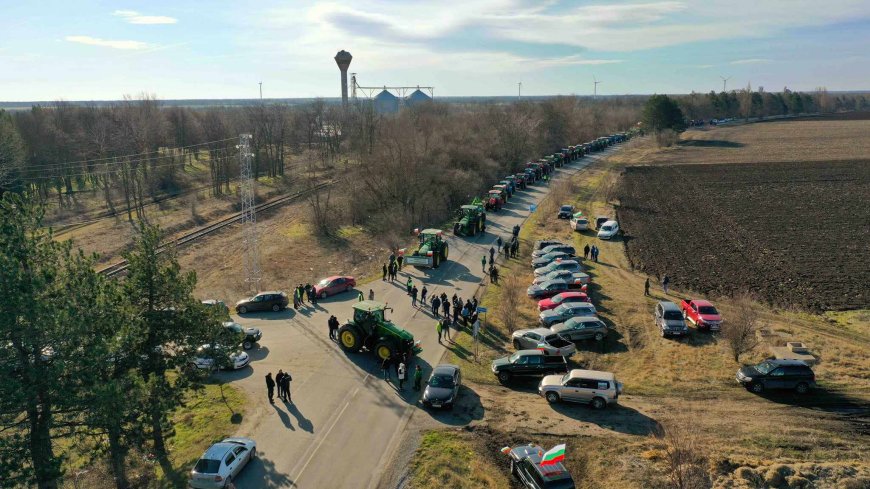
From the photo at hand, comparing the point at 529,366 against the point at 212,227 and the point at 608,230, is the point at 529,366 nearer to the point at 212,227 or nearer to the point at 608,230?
the point at 608,230

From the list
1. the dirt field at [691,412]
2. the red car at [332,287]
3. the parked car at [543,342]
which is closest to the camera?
the dirt field at [691,412]

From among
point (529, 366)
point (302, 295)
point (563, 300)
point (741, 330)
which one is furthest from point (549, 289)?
point (302, 295)

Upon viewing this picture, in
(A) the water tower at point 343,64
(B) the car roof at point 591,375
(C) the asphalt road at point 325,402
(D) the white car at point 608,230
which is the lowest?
(C) the asphalt road at point 325,402

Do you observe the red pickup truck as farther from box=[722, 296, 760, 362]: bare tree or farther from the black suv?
the black suv

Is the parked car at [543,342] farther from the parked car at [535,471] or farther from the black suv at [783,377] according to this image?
the parked car at [535,471]

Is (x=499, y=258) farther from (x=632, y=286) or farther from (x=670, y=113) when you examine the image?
(x=670, y=113)

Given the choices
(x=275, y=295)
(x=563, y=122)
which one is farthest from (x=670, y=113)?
(x=275, y=295)

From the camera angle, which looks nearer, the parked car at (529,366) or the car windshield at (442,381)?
the car windshield at (442,381)

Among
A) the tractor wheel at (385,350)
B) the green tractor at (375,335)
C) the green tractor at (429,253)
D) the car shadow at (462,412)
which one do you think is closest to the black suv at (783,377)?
the car shadow at (462,412)
